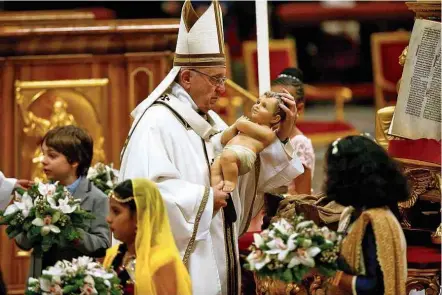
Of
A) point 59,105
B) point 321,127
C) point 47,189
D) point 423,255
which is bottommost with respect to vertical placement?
point 321,127

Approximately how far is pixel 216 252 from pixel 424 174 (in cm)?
101

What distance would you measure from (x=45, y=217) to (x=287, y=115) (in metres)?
1.16

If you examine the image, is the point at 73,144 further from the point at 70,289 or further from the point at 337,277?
the point at 337,277

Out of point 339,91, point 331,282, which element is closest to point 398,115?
point 331,282

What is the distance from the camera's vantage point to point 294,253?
16.8 feet

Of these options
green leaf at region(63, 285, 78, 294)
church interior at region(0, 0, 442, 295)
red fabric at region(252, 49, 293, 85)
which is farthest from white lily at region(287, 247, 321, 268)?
red fabric at region(252, 49, 293, 85)

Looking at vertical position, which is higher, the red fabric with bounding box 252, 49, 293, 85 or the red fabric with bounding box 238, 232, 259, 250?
the red fabric with bounding box 252, 49, 293, 85

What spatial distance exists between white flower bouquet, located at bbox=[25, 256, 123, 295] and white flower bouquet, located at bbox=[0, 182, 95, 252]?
0.84m

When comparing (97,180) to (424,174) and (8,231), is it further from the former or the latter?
(424,174)

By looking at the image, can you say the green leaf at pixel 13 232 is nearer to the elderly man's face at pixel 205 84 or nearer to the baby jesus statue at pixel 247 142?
the baby jesus statue at pixel 247 142

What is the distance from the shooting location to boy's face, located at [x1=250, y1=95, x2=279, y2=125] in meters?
6.13

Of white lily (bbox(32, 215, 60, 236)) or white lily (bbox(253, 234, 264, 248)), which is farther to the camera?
white lily (bbox(32, 215, 60, 236))

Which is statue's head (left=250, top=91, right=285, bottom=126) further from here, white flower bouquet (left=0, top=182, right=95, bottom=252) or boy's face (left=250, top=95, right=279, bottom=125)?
white flower bouquet (left=0, top=182, right=95, bottom=252)

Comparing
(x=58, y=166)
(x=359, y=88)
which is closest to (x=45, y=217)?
(x=58, y=166)
